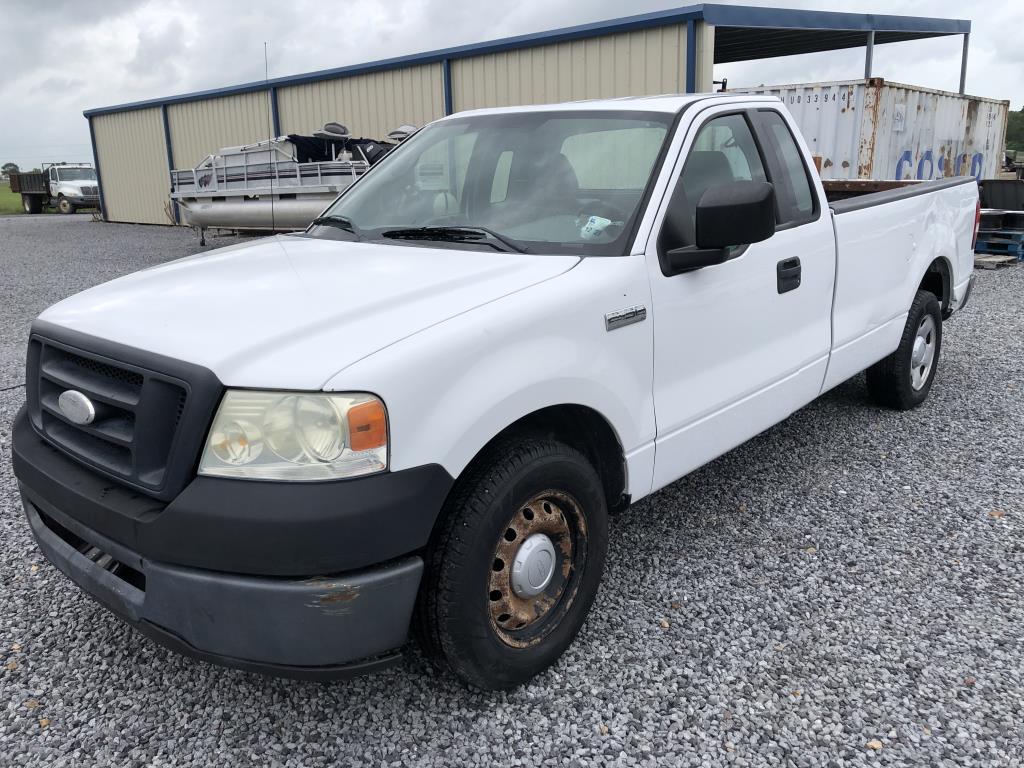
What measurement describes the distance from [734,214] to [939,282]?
11.1ft

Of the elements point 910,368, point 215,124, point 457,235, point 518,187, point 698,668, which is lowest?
point 698,668

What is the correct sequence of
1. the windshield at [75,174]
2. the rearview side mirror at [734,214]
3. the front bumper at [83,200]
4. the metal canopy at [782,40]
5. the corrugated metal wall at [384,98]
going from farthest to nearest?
the windshield at [75,174] → the front bumper at [83,200] → the metal canopy at [782,40] → the corrugated metal wall at [384,98] → the rearview side mirror at [734,214]

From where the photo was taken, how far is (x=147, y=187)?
2522 centimetres

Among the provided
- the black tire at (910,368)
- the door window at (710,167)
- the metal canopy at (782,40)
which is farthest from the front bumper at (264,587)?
the metal canopy at (782,40)

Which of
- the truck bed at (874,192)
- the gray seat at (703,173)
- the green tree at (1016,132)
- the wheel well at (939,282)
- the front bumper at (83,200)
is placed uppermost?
the green tree at (1016,132)

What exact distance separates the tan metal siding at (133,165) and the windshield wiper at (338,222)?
22.8 meters

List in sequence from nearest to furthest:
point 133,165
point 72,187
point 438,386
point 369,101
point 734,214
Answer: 1. point 438,386
2. point 734,214
3. point 369,101
4. point 133,165
5. point 72,187

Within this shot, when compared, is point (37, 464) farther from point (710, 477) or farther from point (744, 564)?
point (710, 477)

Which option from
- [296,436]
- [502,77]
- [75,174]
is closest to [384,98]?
[502,77]

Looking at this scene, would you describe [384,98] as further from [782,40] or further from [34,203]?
[34,203]

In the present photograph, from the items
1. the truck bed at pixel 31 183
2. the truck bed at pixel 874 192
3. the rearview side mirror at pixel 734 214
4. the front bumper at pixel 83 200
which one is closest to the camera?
the rearview side mirror at pixel 734 214

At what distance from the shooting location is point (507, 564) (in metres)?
2.54

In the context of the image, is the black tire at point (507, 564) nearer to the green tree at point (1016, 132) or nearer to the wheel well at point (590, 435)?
the wheel well at point (590, 435)

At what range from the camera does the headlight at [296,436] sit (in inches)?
82.3
